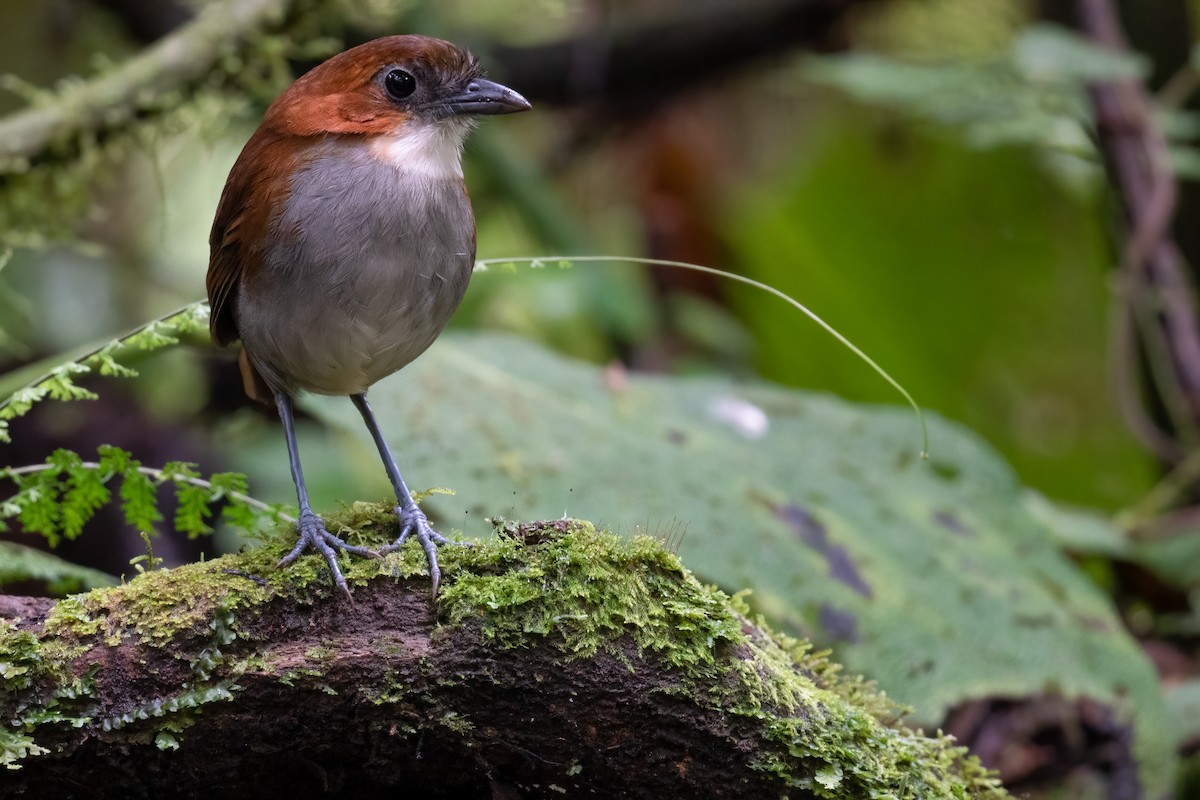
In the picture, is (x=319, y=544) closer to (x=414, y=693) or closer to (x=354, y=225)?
(x=414, y=693)

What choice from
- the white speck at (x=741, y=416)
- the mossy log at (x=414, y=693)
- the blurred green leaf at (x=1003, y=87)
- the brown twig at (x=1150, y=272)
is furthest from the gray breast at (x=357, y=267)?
the brown twig at (x=1150, y=272)

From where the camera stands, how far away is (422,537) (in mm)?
2186

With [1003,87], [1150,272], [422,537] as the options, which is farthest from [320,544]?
[1003,87]

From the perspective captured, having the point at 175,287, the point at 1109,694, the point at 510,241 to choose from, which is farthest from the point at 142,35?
the point at 1109,694

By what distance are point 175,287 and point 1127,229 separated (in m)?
→ 4.40

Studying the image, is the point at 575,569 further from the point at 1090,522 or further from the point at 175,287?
the point at 175,287

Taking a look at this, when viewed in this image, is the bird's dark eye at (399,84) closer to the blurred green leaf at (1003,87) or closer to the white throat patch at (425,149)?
the white throat patch at (425,149)

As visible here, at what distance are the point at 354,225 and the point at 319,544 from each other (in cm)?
60

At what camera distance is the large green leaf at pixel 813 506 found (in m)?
3.14

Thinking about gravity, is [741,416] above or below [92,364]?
below

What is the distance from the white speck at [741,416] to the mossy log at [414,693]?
79.1 inches

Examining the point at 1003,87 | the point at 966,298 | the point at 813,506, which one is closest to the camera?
the point at 813,506

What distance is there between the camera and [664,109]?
22.7 ft

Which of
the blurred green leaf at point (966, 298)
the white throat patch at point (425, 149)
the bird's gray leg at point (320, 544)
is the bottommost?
the blurred green leaf at point (966, 298)
